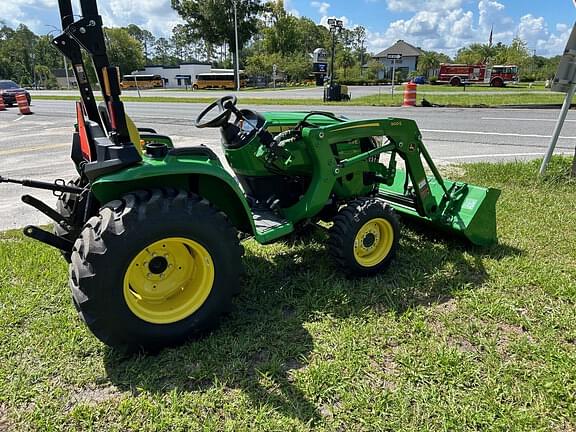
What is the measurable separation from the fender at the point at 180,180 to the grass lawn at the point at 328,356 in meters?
0.81

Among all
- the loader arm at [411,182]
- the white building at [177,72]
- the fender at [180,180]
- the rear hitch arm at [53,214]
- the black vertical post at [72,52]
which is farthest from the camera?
the white building at [177,72]

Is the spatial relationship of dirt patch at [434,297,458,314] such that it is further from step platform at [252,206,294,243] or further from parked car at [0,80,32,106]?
parked car at [0,80,32,106]

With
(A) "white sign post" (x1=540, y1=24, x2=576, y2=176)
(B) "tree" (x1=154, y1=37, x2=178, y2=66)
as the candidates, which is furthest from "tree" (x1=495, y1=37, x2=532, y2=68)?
(B) "tree" (x1=154, y1=37, x2=178, y2=66)

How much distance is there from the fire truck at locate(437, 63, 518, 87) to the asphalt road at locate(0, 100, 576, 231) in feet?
95.2

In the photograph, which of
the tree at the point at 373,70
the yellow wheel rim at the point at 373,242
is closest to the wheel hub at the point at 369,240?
the yellow wheel rim at the point at 373,242

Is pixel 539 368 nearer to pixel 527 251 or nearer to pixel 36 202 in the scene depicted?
pixel 527 251

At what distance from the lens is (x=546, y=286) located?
3.39 metres

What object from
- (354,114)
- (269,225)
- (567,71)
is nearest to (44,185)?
(269,225)

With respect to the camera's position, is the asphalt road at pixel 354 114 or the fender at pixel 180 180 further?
the asphalt road at pixel 354 114

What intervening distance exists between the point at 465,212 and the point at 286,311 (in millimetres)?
1975

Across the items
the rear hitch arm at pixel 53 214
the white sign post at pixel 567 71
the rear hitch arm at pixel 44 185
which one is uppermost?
the white sign post at pixel 567 71

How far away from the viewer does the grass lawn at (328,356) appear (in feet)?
7.27

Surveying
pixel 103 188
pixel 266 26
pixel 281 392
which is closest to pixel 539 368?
pixel 281 392

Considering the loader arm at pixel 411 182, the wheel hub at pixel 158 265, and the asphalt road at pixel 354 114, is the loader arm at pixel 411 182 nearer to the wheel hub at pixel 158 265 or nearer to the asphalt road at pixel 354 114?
the wheel hub at pixel 158 265
